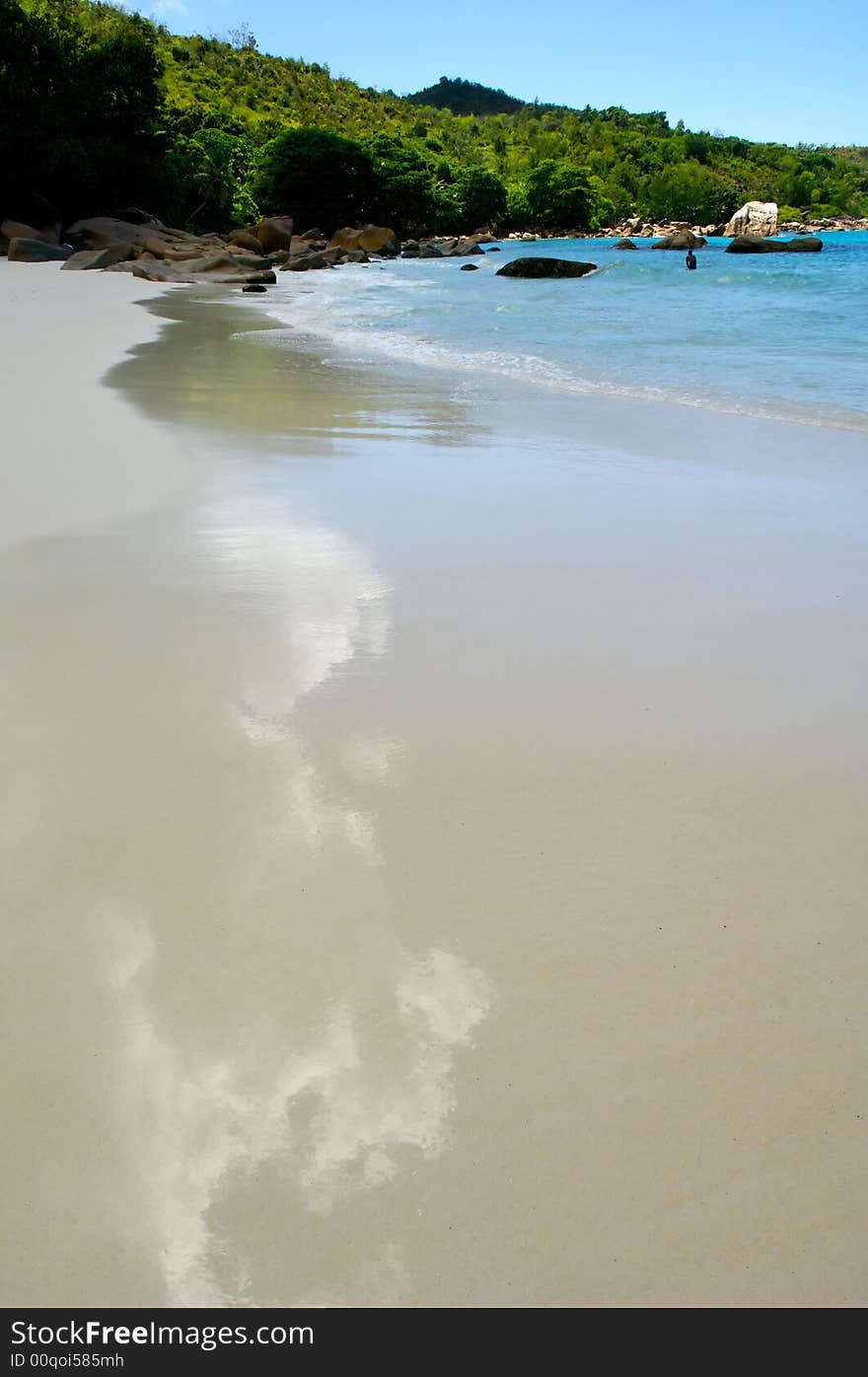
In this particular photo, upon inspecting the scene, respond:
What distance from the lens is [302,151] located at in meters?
53.4

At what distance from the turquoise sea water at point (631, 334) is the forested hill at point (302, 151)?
15.9 metres

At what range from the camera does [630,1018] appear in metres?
1.34

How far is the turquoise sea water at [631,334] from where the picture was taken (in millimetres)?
7327

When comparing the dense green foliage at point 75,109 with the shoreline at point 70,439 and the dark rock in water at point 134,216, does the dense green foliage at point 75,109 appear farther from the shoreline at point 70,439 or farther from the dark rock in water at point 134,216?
the shoreline at point 70,439

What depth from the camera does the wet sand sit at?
3.48 ft

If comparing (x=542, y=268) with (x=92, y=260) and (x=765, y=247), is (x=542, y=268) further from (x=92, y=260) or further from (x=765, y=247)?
(x=765, y=247)

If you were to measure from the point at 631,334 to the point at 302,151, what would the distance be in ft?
166

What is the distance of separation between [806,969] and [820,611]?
1568 mm

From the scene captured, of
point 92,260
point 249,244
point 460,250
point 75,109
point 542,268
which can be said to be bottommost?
point 92,260

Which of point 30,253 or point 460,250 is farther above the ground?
point 460,250

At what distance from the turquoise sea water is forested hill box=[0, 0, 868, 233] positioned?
15928 millimetres

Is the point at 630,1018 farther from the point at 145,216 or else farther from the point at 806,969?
the point at 145,216

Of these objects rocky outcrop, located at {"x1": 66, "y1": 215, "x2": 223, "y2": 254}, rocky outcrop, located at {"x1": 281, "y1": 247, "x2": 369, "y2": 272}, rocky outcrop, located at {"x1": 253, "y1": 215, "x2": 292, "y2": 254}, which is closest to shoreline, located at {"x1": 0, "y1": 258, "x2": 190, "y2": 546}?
rocky outcrop, located at {"x1": 66, "y1": 215, "x2": 223, "y2": 254}

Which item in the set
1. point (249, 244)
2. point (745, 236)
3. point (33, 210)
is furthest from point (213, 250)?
point (745, 236)
